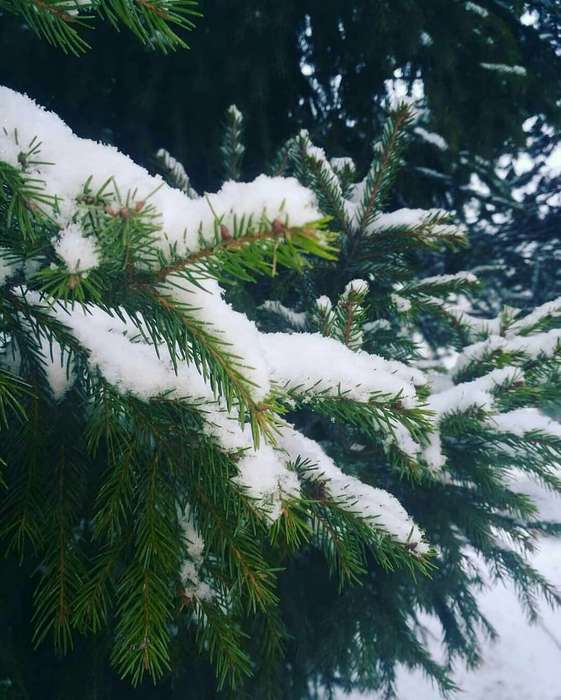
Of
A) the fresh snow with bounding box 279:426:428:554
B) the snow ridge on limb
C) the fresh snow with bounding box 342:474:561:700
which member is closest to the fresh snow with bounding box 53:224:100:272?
the snow ridge on limb

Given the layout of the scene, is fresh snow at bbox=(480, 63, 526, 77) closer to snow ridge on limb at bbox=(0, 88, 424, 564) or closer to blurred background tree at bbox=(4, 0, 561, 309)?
blurred background tree at bbox=(4, 0, 561, 309)

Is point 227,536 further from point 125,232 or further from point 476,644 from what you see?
point 476,644

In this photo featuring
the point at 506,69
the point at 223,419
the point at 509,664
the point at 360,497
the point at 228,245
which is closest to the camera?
the point at 228,245

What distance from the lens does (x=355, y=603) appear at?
1707 mm

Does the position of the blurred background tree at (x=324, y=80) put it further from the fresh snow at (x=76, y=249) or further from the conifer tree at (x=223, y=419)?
Result: the fresh snow at (x=76, y=249)

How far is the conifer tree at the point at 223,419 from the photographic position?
598mm

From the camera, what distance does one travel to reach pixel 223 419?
0.90 m

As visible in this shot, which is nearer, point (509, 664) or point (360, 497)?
point (360, 497)

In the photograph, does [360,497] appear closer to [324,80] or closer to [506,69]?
[506,69]

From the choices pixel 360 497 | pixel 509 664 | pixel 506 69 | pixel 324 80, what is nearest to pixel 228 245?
pixel 360 497

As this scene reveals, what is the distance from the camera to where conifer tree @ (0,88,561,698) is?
0.60 m

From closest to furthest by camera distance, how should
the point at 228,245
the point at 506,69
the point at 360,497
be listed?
the point at 228,245 < the point at 360,497 < the point at 506,69

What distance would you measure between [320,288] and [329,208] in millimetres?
353

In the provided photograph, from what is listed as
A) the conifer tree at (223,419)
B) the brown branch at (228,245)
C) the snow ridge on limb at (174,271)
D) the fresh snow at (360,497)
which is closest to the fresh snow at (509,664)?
the conifer tree at (223,419)
